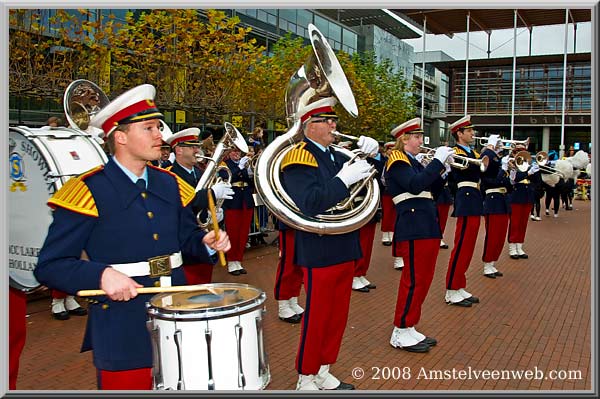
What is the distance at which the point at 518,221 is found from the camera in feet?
33.6

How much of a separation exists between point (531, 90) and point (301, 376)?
98.7ft

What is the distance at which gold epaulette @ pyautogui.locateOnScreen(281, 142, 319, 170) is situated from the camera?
4.02 metres

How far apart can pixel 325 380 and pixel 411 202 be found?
2030 mm

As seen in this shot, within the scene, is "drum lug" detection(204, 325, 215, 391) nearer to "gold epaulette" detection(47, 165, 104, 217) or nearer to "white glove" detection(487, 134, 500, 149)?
"gold epaulette" detection(47, 165, 104, 217)

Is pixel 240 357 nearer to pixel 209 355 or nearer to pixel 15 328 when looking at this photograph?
pixel 209 355

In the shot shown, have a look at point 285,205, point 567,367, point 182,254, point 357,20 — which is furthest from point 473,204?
point 357,20

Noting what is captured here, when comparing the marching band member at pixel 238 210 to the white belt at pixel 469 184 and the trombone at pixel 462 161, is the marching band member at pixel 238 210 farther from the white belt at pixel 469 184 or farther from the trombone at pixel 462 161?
the white belt at pixel 469 184

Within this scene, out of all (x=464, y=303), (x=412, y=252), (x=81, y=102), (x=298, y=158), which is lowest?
(x=464, y=303)

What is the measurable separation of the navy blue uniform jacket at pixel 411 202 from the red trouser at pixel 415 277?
0.09 metres

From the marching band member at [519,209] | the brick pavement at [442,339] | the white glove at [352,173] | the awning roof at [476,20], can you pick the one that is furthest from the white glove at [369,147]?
the awning roof at [476,20]

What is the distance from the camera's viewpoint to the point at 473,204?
7215 millimetres

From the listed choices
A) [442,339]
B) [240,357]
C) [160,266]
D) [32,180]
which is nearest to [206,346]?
[240,357]

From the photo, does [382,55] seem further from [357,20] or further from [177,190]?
[177,190]

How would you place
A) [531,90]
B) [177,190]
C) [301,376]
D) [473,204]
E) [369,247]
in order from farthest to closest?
[531,90] < [369,247] < [473,204] < [301,376] < [177,190]
